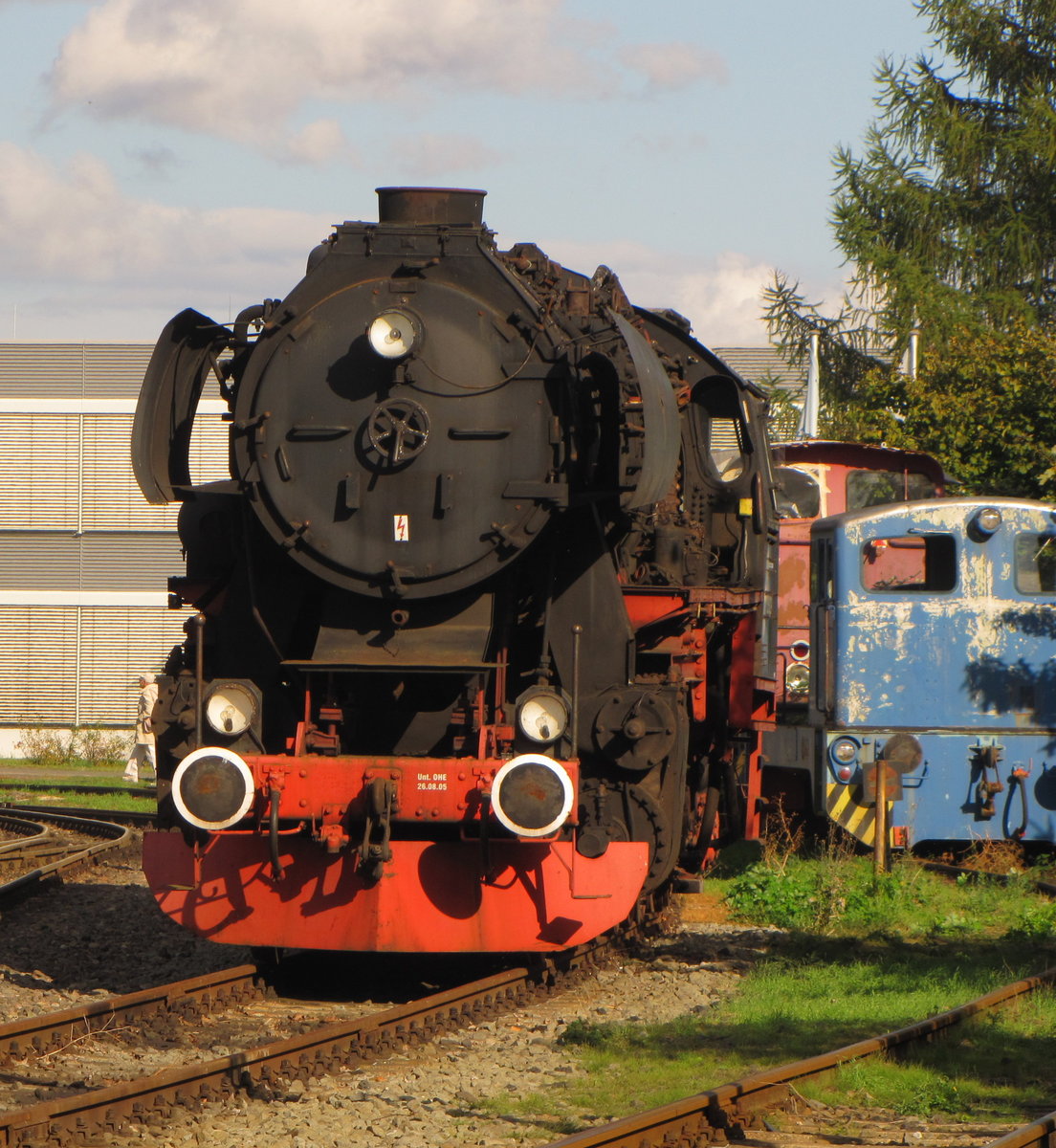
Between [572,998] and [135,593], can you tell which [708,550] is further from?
[135,593]

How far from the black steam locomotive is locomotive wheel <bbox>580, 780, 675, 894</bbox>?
0.02 meters

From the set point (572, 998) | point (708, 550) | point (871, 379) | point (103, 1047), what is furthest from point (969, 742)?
point (871, 379)

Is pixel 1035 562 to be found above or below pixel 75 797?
above

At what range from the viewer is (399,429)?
7.34 metres

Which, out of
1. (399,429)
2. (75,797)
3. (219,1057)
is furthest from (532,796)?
(75,797)

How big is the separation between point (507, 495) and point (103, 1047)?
2.93 metres

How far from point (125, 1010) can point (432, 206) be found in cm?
398

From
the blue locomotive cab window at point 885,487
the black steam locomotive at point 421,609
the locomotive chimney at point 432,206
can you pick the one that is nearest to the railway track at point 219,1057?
the black steam locomotive at point 421,609

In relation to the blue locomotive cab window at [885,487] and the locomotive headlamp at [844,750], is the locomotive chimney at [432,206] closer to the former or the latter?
the locomotive headlamp at [844,750]

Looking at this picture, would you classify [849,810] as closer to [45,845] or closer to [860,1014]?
[860,1014]

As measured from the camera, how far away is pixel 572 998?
7.55 m

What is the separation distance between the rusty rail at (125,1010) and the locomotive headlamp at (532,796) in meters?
1.67

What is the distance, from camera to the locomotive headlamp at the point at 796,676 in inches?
591

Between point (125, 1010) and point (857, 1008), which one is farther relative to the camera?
point (857, 1008)
